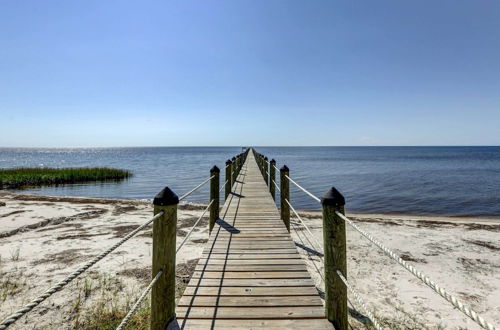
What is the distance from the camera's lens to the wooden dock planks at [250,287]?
2883 mm

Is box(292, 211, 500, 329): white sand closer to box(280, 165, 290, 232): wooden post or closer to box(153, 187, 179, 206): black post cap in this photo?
box(280, 165, 290, 232): wooden post

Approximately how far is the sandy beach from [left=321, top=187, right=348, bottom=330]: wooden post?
216 cm

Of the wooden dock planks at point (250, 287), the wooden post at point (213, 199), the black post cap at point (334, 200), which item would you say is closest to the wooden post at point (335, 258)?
the black post cap at point (334, 200)

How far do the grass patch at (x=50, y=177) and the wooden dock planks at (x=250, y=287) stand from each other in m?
27.1

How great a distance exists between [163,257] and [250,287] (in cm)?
146

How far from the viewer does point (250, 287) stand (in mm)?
3553

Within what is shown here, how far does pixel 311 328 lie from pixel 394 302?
12.3 ft

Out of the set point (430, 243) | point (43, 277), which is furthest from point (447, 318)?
point (43, 277)

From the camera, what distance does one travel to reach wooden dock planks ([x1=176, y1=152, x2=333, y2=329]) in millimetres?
2883

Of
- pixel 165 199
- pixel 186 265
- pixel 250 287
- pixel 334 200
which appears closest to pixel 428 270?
pixel 250 287

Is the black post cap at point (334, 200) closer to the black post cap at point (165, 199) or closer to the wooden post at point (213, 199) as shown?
the black post cap at point (165, 199)

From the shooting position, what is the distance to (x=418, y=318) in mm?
4801

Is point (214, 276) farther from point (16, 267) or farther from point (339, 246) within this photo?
point (16, 267)

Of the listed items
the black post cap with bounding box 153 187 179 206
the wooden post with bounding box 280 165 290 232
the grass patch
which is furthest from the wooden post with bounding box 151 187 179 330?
the grass patch
